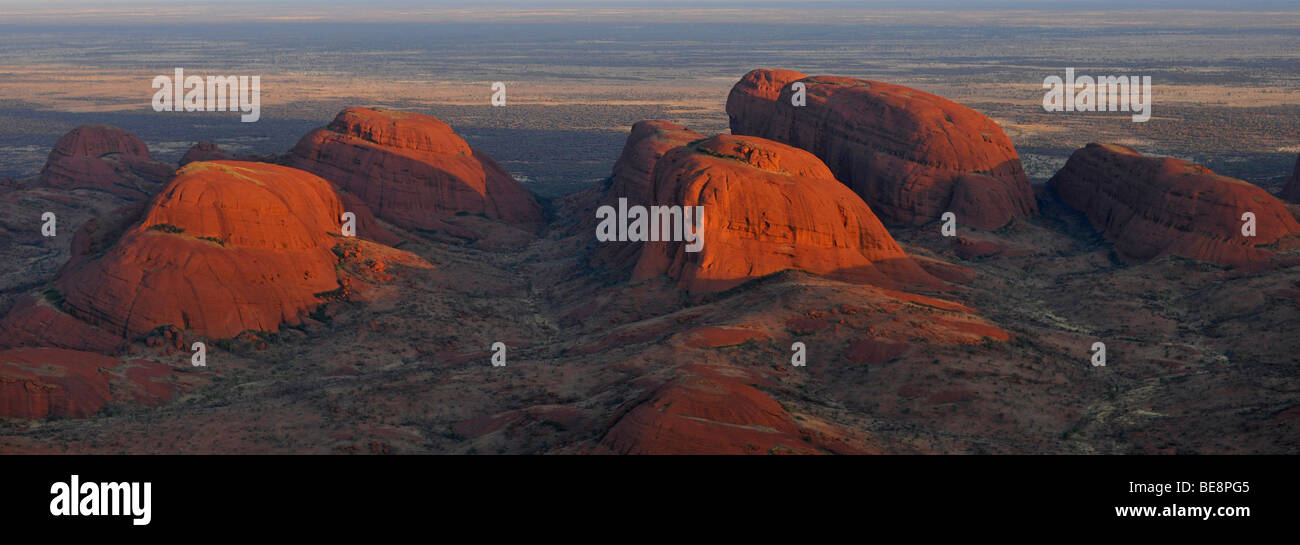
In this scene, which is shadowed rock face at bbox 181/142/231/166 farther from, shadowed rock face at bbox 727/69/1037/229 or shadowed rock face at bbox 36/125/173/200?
shadowed rock face at bbox 727/69/1037/229

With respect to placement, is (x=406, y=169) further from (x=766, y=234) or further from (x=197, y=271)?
(x=766, y=234)

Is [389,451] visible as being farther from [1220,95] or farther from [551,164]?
[1220,95]

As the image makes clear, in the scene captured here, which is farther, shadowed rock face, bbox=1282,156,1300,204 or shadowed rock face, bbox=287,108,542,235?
shadowed rock face, bbox=1282,156,1300,204

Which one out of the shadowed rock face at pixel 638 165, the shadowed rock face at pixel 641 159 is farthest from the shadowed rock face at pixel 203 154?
the shadowed rock face at pixel 641 159

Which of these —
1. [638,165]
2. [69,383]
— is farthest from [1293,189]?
[69,383]

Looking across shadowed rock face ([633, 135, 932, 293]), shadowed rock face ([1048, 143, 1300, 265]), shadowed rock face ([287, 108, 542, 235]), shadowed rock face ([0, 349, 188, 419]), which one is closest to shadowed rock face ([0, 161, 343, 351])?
shadowed rock face ([0, 349, 188, 419])

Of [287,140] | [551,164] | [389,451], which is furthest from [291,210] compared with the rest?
[287,140]

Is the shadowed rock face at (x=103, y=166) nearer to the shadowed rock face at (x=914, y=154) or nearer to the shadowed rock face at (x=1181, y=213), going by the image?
the shadowed rock face at (x=914, y=154)
